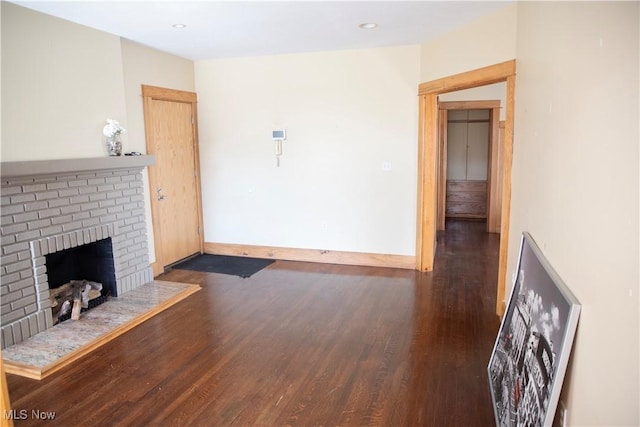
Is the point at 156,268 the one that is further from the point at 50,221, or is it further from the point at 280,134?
the point at 280,134

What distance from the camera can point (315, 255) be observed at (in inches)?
219

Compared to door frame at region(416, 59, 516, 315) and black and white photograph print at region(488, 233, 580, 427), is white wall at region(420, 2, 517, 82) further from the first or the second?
black and white photograph print at region(488, 233, 580, 427)

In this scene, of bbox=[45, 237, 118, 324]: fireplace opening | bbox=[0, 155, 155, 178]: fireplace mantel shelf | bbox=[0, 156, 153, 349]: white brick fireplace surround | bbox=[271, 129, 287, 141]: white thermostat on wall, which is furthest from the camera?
bbox=[271, 129, 287, 141]: white thermostat on wall

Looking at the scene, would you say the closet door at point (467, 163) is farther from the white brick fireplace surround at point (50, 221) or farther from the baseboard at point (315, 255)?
the white brick fireplace surround at point (50, 221)

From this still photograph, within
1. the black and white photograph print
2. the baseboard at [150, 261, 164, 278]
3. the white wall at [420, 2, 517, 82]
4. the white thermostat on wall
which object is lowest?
the baseboard at [150, 261, 164, 278]

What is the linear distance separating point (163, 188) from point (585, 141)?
465cm

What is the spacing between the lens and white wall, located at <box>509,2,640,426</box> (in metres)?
1.11

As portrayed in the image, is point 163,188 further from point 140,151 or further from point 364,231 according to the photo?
point 364,231

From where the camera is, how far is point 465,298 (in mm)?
4180

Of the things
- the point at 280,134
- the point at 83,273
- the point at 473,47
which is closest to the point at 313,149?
the point at 280,134

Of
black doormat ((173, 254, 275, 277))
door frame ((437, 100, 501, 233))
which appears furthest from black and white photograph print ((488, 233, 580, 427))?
door frame ((437, 100, 501, 233))

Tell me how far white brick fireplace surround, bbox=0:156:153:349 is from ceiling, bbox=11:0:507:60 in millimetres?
1218

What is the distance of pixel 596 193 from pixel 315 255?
4.35 metres

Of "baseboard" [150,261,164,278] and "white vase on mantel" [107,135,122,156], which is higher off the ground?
"white vase on mantel" [107,135,122,156]
